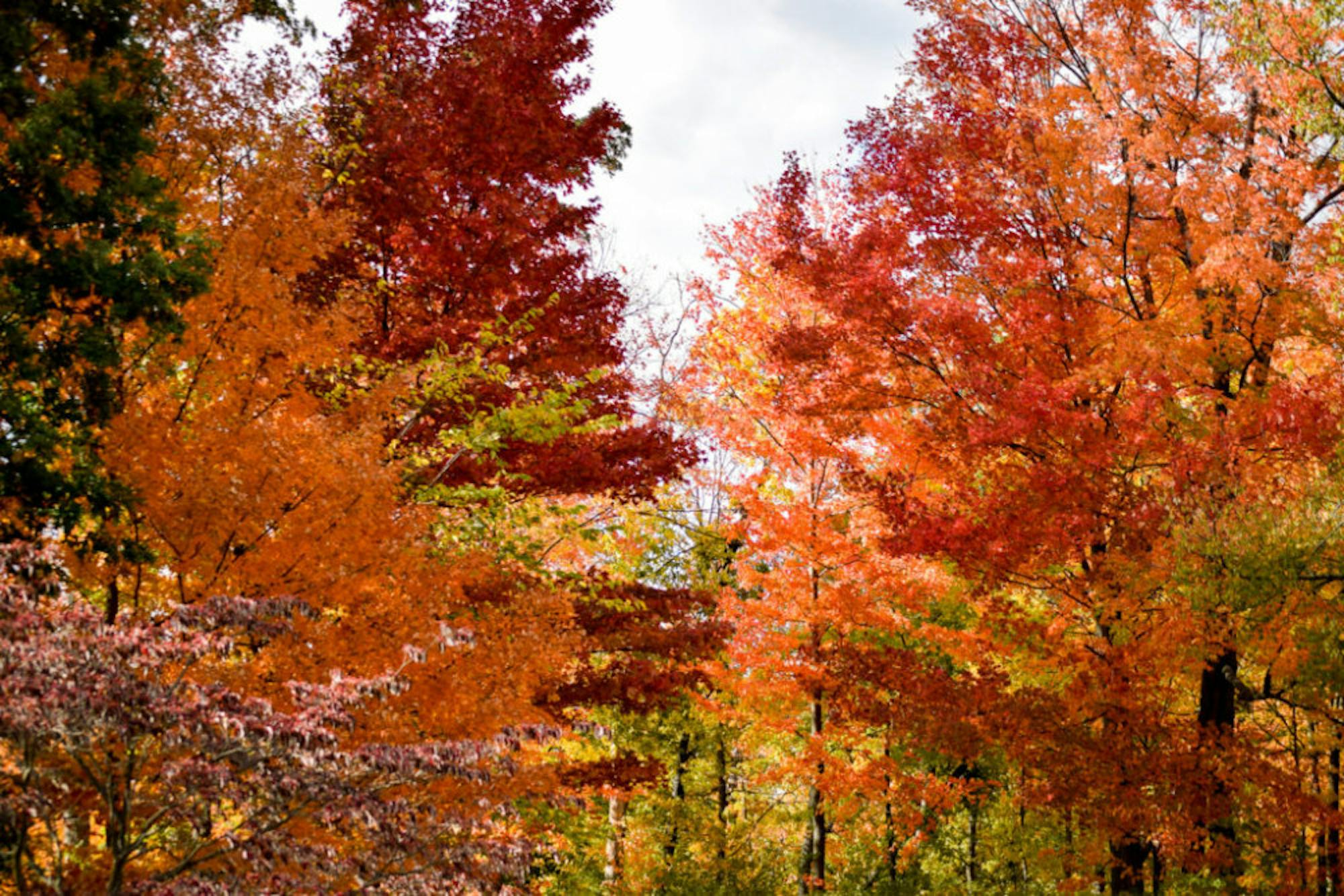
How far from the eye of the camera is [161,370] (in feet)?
24.9

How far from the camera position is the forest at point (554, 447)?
Result: 5887mm

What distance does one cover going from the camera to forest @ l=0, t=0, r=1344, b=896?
5.89 meters

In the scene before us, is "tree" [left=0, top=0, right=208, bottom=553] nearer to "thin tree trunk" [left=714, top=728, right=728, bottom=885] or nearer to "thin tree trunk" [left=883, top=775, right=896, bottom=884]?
"thin tree trunk" [left=714, top=728, right=728, bottom=885]

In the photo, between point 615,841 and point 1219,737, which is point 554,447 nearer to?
point 1219,737

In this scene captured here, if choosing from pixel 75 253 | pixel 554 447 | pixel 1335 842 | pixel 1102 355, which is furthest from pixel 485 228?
pixel 1335 842

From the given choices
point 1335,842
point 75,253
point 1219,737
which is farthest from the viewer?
point 1335,842

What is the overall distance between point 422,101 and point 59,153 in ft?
13.2

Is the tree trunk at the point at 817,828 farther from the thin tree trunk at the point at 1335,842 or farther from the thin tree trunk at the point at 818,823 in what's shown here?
the thin tree trunk at the point at 1335,842

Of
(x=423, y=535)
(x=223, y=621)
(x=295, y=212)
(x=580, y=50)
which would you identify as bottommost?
(x=223, y=621)

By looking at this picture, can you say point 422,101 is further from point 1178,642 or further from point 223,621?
point 1178,642

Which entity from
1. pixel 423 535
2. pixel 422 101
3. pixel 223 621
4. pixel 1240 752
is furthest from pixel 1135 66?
pixel 223 621

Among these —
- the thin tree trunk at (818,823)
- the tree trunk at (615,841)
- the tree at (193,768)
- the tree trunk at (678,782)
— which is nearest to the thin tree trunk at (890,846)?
the thin tree trunk at (818,823)

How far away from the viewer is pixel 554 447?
11.5 m

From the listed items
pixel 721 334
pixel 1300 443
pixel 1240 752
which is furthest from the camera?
pixel 721 334
